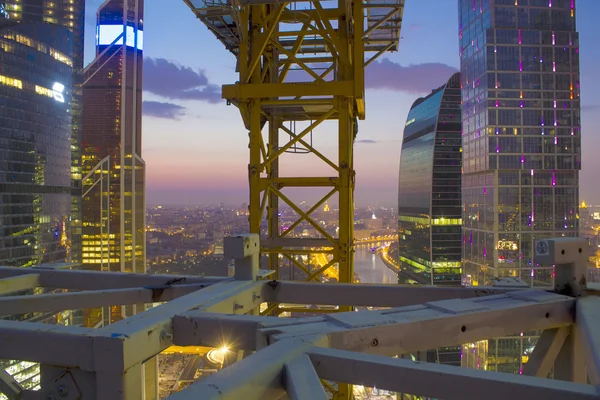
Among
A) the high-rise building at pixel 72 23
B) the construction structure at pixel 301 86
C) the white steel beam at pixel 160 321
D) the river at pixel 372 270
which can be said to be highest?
the high-rise building at pixel 72 23

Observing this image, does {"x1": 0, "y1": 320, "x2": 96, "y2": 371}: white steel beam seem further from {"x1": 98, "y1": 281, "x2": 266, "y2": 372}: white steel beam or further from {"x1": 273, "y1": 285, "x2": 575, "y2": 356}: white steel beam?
{"x1": 273, "y1": 285, "x2": 575, "y2": 356}: white steel beam

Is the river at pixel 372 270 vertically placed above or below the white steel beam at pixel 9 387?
below

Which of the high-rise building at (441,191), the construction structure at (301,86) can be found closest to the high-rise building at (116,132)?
the high-rise building at (441,191)

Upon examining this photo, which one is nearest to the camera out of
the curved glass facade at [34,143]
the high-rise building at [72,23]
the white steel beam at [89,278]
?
the white steel beam at [89,278]

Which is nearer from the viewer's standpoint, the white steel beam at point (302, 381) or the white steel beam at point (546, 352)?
the white steel beam at point (302, 381)

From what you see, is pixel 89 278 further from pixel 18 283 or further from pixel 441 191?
pixel 441 191

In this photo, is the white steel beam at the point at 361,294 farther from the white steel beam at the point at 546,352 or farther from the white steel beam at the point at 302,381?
the white steel beam at the point at 302,381

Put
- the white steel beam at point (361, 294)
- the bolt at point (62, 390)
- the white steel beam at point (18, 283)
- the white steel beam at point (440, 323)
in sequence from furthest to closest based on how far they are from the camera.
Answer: the white steel beam at point (18, 283) < the white steel beam at point (361, 294) < the white steel beam at point (440, 323) < the bolt at point (62, 390)
